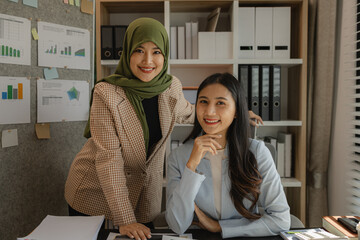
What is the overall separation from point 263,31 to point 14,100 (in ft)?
5.44

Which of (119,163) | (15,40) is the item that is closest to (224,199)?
(119,163)

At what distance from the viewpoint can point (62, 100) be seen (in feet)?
6.13

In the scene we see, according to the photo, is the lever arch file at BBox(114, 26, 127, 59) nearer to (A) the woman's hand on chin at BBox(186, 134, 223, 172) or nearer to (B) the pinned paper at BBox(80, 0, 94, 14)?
(B) the pinned paper at BBox(80, 0, 94, 14)

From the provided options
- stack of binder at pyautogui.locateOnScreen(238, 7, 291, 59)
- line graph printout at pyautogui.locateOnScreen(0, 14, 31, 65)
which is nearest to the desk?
line graph printout at pyautogui.locateOnScreen(0, 14, 31, 65)

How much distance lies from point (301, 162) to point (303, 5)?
3.64ft

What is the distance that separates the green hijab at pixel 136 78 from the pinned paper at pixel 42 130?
0.67m

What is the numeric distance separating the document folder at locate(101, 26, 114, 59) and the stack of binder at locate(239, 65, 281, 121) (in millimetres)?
932

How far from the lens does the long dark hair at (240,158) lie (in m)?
1.15

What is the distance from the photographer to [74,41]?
1895 millimetres

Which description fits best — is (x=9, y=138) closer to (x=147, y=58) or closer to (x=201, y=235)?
(x=147, y=58)

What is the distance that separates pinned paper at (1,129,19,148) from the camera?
5.17ft

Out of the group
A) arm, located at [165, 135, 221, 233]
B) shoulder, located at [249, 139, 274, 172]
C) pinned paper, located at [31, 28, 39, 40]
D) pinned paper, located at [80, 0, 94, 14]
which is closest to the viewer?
arm, located at [165, 135, 221, 233]

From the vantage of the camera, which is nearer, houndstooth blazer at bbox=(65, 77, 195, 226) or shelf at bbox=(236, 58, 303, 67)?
houndstooth blazer at bbox=(65, 77, 195, 226)

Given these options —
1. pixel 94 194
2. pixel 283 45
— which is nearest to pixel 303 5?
pixel 283 45
